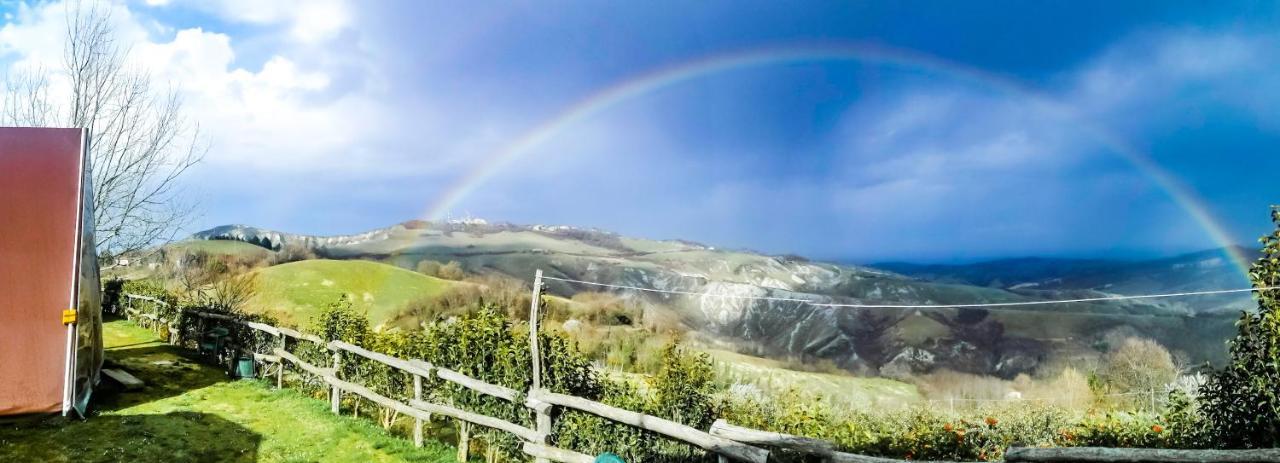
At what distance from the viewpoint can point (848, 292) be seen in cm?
4494

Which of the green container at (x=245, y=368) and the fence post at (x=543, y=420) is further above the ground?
the fence post at (x=543, y=420)

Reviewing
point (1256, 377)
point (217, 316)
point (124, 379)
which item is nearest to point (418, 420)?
point (124, 379)

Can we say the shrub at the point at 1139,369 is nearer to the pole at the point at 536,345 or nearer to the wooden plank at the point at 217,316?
the pole at the point at 536,345

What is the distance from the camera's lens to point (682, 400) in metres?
6.67

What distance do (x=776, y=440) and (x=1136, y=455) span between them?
2784 mm

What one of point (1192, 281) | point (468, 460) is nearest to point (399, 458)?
point (468, 460)

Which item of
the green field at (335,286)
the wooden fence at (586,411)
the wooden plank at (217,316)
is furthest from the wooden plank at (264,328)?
the green field at (335,286)

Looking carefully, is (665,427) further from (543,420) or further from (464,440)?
(464,440)

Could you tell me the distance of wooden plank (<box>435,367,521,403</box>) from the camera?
25.1 ft

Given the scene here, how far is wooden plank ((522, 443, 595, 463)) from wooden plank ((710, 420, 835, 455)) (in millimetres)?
1611

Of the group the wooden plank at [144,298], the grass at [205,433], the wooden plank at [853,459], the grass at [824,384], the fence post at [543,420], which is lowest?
the grass at [824,384]

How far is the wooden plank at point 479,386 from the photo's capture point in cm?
765

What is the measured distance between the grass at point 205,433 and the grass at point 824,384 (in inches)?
322

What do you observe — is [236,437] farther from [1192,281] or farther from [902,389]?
[1192,281]
